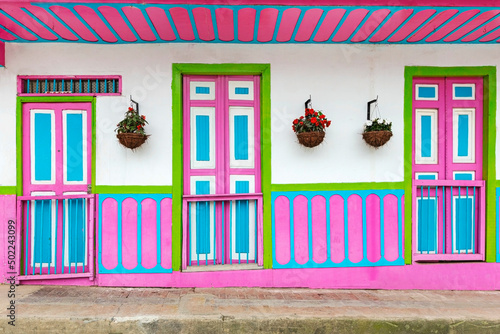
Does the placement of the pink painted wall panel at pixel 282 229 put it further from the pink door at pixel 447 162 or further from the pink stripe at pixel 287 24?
the pink stripe at pixel 287 24

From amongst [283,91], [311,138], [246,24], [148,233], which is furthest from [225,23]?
[148,233]

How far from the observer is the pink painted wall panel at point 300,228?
4219 millimetres

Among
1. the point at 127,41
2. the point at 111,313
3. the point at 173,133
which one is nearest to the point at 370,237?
the point at 173,133

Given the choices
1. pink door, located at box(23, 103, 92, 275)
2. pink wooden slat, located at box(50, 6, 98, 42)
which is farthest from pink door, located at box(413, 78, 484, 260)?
pink door, located at box(23, 103, 92, 275)

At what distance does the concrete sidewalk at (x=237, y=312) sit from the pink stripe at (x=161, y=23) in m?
3.13

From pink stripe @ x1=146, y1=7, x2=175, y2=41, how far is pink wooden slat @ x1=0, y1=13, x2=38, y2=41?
154cm

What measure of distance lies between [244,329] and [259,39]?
334 centimetres

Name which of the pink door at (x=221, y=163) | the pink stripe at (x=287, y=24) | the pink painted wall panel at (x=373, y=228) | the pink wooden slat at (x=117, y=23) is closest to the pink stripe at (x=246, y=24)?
the pink stripe at (x=287, y=24)

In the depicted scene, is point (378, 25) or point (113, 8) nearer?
point (113, 8)

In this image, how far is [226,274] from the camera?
419 centimetres

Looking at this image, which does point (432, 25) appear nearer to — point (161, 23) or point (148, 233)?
point (161, 23)

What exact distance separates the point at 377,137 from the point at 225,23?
2.27m

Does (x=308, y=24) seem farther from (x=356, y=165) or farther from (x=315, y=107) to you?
(x=356, y=165)

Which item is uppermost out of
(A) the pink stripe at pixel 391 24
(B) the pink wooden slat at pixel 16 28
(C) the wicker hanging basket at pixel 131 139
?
(A) the pink stripe at pixel 391 24
